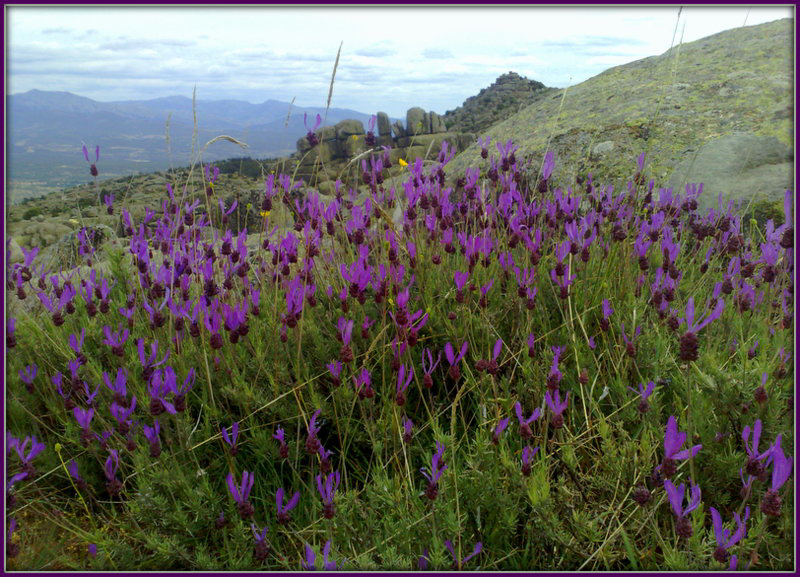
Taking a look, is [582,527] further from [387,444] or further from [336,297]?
[336,297]

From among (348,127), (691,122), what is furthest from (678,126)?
(348,127)

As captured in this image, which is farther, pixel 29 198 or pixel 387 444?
pixel 29 198

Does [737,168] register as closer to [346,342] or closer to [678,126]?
[678,126]

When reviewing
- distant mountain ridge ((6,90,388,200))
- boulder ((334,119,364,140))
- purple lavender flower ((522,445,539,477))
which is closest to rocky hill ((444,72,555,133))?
boulder ((334,119,364,140))

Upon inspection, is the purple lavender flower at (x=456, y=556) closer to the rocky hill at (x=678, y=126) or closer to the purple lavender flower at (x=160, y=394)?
the purple lavender flower at (x=160, y=394)

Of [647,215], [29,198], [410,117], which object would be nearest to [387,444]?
[647,215]

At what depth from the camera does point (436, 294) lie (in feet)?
8.02

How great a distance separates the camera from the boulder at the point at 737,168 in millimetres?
3764

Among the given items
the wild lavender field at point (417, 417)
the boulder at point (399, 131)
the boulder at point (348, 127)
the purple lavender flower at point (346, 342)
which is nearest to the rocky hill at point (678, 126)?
the wild lavender field at point (417, 417)

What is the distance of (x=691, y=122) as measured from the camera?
4574 millimetres

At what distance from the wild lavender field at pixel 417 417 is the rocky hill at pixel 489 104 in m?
44.9

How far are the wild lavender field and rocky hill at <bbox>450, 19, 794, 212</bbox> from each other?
1538 millimetres

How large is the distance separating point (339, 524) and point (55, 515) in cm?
101

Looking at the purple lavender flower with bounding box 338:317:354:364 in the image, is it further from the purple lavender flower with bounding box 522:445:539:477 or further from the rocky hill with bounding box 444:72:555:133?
the rocky hill with bounding box 444:72:555:133
